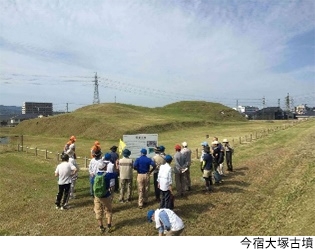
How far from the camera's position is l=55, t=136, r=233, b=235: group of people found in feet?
29.8

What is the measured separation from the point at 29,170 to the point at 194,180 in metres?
11.0

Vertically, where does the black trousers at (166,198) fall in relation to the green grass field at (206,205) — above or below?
above

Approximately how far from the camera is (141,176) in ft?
36.2

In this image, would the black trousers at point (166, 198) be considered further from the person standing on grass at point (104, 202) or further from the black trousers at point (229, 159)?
the black trousers at point (229, 159)

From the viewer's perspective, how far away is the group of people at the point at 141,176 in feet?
29.8

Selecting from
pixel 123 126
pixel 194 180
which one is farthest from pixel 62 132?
pixel 194 180

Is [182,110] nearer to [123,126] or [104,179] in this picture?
[123,126]

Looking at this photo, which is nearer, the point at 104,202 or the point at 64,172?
the point at 104,202

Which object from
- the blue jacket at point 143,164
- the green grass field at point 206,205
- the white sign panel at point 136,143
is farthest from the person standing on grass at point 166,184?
the white sign panel at point 136,143

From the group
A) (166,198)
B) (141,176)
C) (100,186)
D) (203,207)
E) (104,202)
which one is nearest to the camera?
(100,186)

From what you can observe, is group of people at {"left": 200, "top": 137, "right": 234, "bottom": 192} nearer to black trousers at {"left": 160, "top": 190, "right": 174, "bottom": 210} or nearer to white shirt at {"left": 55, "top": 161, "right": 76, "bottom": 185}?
black trousers at {"left": 160, "top": 190, "right": 174, "bottom": 210}

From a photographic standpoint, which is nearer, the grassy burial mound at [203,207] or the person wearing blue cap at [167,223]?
the person wearing blue cap at [167,223]

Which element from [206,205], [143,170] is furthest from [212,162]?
[143,170]

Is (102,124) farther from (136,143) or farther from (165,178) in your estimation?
(165,178)
